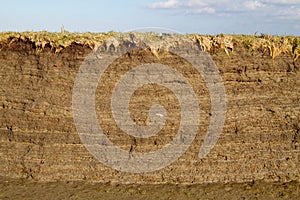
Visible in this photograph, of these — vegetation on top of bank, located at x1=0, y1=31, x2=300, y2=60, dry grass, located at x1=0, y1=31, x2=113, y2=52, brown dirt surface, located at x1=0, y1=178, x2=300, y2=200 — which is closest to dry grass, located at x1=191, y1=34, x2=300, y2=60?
vegetation on top of bank, located at x1=0, y1=31, x2=300, y2=60

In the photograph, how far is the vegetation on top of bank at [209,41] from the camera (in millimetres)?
5250

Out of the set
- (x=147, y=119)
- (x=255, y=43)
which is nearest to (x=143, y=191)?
(x=147, y=119)

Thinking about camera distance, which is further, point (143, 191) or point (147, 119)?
point (147, 119)

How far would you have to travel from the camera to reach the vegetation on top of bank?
5.25m

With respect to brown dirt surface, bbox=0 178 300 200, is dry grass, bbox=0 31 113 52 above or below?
above

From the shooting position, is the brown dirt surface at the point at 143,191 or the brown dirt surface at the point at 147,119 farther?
the brown dirt surface at the point at 147,119

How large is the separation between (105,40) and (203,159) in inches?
69.0

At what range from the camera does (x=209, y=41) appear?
5.25 metres

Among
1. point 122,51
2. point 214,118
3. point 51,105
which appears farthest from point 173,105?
point 51,105

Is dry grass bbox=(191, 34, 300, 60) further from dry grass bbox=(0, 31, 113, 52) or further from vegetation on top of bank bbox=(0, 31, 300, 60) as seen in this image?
dry grass bbox=(0, 31, 113, 52)

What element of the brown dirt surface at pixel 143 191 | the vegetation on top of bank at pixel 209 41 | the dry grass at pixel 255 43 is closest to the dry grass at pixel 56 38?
the vegetation on top of bank at pixel 209 41

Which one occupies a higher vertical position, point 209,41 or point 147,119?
point 209,41

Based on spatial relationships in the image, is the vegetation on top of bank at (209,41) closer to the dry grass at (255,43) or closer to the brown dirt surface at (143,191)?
the dry grass at (255,43)

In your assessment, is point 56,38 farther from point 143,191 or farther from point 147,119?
point 143,191
